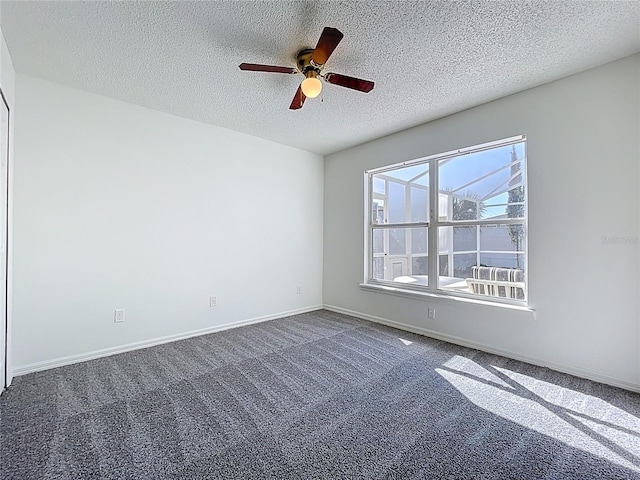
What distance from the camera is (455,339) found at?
10.9 feet

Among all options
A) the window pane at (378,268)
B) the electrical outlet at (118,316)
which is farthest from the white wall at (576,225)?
the electrical outlet at (118,316)

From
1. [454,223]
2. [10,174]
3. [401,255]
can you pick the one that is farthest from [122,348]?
[454,223]

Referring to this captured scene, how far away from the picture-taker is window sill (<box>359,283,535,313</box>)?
2931 mm

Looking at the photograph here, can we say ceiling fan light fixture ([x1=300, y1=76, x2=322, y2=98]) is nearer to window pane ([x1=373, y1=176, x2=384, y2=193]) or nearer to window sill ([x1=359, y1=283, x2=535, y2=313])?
window pane ([x1=373, y1=176, x2=384, y2=193])

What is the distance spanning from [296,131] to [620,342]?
384 cm

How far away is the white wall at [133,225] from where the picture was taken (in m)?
2.63

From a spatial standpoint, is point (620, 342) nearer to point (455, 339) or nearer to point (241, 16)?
point (455, 339)

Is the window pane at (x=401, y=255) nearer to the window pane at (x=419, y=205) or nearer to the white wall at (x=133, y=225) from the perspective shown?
the window pane at (x=419, y=205)

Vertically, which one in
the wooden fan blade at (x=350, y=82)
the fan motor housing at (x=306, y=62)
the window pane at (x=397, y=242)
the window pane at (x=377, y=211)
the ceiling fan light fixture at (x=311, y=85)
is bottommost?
the window pane at (x=397, y=242)

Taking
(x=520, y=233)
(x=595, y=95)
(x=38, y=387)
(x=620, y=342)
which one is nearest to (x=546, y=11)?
(x=595, y=95)

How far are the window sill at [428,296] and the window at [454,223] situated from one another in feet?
0.22

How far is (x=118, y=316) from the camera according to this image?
3.05 m

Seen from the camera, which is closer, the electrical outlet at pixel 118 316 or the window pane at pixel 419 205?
the electrical outlet at pixel 118 316

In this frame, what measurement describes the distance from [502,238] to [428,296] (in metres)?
1.05
